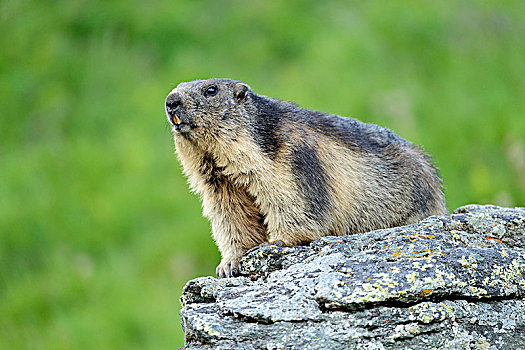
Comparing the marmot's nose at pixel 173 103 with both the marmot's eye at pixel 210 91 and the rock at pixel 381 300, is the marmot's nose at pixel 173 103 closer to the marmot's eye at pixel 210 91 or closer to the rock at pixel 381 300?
the marmot's eye at pixel 210 91

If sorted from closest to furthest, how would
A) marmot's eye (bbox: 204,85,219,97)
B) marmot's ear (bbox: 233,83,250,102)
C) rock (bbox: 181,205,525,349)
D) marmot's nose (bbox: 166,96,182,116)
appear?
1. rock (bbox: 181,205,525,349)
2. marmot's nose (bbox: 166,96,182,116)
3. marmot's eye (bbox: 204,85,219,97)
4. marmot's ear (bbox: 233,83,250,102)

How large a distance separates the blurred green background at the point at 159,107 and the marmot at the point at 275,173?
289 inches

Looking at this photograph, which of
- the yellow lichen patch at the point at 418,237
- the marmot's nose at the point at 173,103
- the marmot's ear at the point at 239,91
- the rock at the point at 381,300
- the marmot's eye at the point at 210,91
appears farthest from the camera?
the marmot's ear at the point at 239,91

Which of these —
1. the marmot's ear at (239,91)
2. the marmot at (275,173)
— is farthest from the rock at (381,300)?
the marmot's ear at (239,91)

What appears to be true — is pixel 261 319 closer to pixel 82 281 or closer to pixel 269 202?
pixel 269 202

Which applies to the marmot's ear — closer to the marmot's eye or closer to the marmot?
the marmot

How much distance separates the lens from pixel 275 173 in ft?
21.3

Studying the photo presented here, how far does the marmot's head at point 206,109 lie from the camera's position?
21.4 feet

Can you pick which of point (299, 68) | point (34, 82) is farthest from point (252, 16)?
point (34, 82)

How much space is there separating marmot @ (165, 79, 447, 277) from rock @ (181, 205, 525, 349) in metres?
0.78

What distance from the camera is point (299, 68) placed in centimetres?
1747

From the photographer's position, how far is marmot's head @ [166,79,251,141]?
6.51 meters

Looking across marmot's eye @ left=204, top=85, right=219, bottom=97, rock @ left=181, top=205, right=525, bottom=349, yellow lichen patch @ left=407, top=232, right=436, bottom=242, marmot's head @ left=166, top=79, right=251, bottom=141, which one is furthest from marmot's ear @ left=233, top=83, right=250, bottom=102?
yellow lichen patch @ left=407, top=232, right=436, bottom=242

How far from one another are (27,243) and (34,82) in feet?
14.0
